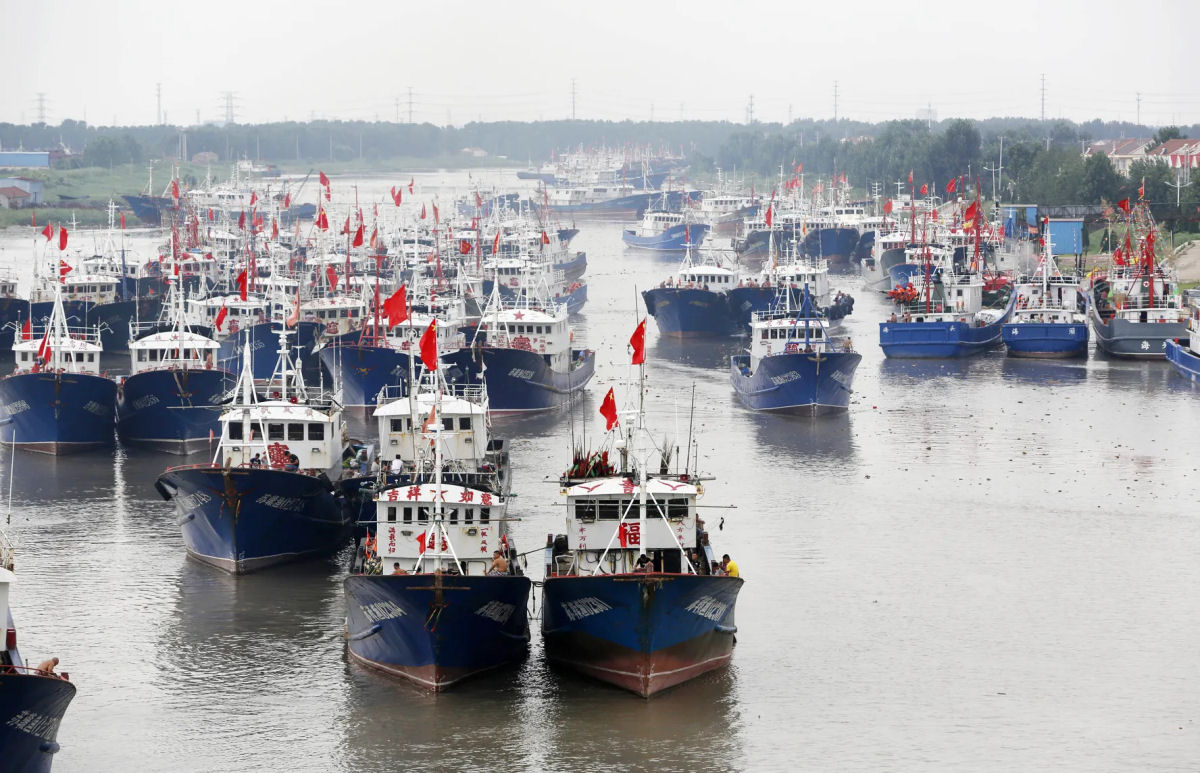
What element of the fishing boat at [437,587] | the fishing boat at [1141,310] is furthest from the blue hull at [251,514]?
the fishing boat at [1141,310]

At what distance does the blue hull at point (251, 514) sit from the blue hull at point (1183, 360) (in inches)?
2271

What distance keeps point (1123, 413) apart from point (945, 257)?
47165mm

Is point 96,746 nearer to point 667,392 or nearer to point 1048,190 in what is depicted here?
point 667,392

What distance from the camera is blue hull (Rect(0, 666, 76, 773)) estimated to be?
32875 mm

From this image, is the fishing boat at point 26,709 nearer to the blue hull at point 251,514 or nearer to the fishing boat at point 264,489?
the blue hull at point 251,514

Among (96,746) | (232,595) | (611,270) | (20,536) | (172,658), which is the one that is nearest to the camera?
(96,746)

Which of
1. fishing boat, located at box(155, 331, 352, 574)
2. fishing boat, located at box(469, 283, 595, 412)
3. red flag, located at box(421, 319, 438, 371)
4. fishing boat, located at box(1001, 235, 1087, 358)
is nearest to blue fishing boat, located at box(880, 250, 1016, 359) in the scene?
fishing boat, located at box(1001, 235, 1087, 358)

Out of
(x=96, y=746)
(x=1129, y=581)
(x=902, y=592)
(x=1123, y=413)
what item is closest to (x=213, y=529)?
(x=96, y=746)

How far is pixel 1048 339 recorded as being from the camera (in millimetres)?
109125

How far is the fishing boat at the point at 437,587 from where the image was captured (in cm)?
4272

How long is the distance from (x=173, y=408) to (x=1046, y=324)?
55.3 meters

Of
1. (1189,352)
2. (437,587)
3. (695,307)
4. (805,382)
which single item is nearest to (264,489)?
(437,587)

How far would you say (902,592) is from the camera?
5362cm

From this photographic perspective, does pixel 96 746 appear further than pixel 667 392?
No
